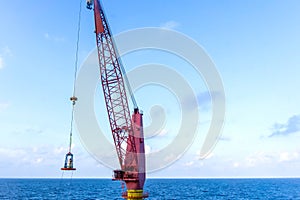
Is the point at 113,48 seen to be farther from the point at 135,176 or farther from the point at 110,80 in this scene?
the point at 135,176

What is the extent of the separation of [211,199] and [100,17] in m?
83.1

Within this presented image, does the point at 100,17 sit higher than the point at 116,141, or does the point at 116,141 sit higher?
the point at 100,17

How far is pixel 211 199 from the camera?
104875 mm

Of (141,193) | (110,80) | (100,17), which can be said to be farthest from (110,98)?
(141,193)

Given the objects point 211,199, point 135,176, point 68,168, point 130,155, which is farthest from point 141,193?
point 211,199

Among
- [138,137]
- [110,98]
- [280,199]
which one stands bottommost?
[280,199]

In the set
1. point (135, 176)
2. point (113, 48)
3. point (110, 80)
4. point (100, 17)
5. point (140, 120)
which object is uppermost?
point (100, 17)

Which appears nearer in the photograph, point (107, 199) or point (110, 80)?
point (110, 80)

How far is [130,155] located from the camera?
51750 millimetres

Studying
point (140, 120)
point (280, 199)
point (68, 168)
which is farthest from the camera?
point (280, 199)

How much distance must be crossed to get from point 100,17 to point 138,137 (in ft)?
76.4

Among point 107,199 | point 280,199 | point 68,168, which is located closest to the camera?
point 68,168

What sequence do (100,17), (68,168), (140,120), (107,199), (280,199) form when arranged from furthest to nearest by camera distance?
1. (280,199)
2. (107,199)
3. (140,120)
4. (100,17)
5. (68,168)

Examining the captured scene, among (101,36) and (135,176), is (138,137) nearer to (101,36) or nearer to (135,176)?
(135,176)
